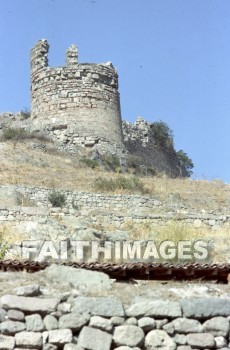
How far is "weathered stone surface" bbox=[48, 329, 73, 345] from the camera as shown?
807 cm

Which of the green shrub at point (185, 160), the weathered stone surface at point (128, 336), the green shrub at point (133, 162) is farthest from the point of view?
the green shrub at point (185, 160)

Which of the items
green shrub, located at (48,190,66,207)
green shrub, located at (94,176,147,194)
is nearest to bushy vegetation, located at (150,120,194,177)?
green shrub, located at (94,176,147,194)

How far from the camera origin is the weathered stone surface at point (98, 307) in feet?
27.2

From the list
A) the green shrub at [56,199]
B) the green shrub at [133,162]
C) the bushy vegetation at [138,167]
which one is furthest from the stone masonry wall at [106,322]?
the green shrub at [133,162]

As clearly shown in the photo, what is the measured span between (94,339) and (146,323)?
2.07 feet

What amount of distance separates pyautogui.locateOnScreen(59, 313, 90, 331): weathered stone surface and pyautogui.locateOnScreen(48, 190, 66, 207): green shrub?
1467 cm

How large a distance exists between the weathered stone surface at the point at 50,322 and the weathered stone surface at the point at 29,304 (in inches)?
2.9

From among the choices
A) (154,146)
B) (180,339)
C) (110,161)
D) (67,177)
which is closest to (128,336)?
(180,339)

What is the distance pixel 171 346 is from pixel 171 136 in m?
34.3

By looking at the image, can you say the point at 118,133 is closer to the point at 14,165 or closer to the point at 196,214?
the point at 14,165

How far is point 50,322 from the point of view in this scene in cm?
818

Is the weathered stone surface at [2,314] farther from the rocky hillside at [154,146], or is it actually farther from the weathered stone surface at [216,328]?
the rocky hillside at [154,146]

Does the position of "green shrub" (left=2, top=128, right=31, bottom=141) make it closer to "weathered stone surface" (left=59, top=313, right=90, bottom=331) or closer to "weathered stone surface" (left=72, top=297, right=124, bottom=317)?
"weathered stone surface" (left=72, top=297, right=124, bottom=317)

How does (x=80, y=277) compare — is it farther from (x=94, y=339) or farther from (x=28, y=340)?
(x=28, y=340)
